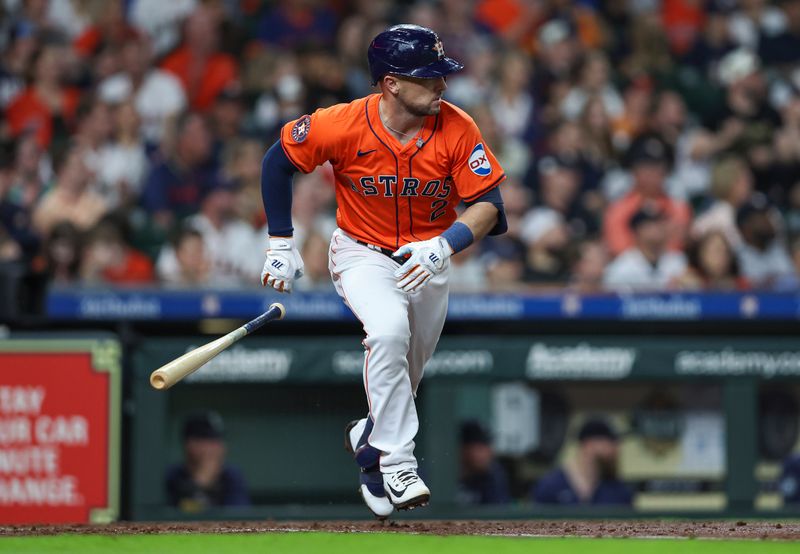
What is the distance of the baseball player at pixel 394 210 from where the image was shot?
6156 millimetres

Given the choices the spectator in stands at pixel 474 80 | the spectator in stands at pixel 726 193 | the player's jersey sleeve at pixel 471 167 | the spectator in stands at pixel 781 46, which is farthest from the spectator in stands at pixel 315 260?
the spectator in stands at pixel 781 46

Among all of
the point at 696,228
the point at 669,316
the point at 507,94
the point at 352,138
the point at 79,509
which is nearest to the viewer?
the point at 352,138

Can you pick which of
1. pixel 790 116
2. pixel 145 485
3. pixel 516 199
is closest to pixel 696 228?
pixel 516 199

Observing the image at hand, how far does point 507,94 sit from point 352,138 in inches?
230

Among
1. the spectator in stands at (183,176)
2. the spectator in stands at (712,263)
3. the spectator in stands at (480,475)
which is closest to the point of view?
the spectator in stands at (480,475)

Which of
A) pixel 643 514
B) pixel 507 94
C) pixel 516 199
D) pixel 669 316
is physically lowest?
pixel 643 514

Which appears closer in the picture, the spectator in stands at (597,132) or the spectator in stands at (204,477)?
the spectator in stands at (204,477)

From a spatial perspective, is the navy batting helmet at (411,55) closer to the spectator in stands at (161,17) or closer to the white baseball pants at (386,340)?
the white baseball pants at (386,340)

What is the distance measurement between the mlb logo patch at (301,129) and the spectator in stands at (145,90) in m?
5.45

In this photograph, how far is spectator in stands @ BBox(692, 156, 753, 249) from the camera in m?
10.7

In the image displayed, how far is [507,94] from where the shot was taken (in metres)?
12.0

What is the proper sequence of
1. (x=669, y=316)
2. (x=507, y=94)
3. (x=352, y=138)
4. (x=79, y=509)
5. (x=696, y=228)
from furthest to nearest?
1. (x=507, y=94)
2. (x=696, y=228)
3. (x=669, y=316)
4. (x=79, y=509)
5. (x=352, y=138)

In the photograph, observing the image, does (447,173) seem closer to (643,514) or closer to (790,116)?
(643,514)

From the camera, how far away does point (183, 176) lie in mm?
11211
